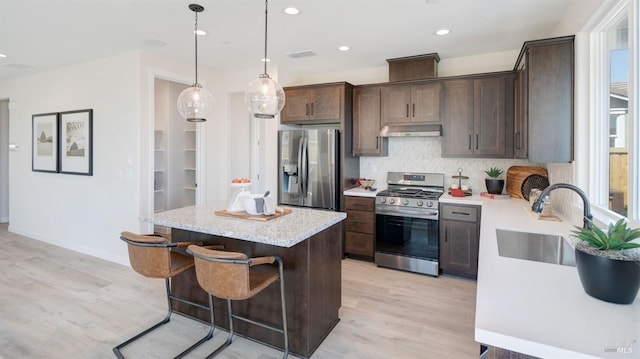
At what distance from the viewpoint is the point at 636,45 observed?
1681mm

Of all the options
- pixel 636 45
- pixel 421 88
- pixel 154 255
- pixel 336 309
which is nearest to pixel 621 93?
pixel 636 45

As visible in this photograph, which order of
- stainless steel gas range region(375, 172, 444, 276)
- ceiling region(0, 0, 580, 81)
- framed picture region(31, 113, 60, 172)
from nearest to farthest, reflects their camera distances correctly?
ceiling region(0, 0, 580, 81)
stainless steel gas range region(375, 172, 444, 276)
framed picture region(31, 113, 60, 172)

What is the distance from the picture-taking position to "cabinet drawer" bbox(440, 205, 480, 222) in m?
3.61

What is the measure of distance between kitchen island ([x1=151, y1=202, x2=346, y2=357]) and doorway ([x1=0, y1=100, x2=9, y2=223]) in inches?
244

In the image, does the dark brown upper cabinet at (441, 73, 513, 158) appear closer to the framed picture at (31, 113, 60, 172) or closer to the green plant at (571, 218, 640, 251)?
the green plant at (571, 218, 640, 251)

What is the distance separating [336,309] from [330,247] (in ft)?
1.85

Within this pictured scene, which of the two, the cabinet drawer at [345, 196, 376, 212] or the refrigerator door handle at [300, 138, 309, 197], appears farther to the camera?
the refrigerator door handle at [300, 138, 309, 197]

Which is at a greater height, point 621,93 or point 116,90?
point 116,90

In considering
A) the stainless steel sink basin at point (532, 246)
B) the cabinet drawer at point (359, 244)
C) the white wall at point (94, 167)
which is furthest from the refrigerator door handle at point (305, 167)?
the stainless steel sink basin at point (532, 246)

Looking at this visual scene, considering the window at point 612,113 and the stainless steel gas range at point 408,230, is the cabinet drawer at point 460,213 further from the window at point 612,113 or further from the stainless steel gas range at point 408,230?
the window at point 612,113

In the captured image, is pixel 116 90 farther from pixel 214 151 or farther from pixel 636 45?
pixel 636 45

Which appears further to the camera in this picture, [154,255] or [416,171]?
[416,171]

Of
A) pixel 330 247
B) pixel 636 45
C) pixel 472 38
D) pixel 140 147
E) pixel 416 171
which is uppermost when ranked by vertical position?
pixel 472 38

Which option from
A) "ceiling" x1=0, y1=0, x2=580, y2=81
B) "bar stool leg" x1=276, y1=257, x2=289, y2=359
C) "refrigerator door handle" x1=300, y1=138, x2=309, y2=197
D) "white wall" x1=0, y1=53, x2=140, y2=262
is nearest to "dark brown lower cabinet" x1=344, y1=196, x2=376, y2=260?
"refrigerator door handle" x1=300, y1=138, x2=309, y2=197
